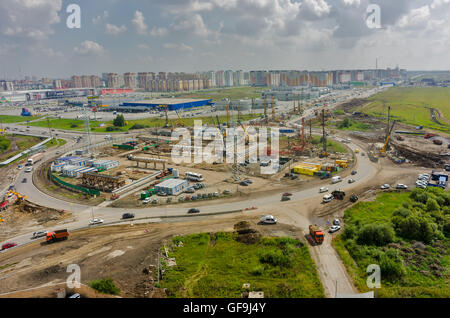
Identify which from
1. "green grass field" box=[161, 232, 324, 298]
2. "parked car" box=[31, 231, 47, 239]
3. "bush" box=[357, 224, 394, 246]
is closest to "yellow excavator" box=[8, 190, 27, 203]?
"parked car" box=[31, 231, 47, 239]

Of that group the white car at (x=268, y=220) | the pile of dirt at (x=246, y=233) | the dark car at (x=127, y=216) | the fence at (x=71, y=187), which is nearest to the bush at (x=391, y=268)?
the pile of dirt at (x=246, y=233)

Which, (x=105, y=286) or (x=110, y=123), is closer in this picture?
(x=105, y=286)

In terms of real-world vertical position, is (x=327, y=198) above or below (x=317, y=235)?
above

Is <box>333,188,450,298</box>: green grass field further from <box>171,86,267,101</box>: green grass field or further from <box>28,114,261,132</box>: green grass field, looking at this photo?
<box>171,86,267,101</box>: green grass field

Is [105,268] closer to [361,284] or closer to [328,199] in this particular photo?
[361,284]

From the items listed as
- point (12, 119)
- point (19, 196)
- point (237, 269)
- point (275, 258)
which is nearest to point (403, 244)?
point (275, 258)

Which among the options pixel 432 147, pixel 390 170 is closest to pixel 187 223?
pixel 390 170

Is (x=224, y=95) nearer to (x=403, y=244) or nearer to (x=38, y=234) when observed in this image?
(x=38, y=234)
